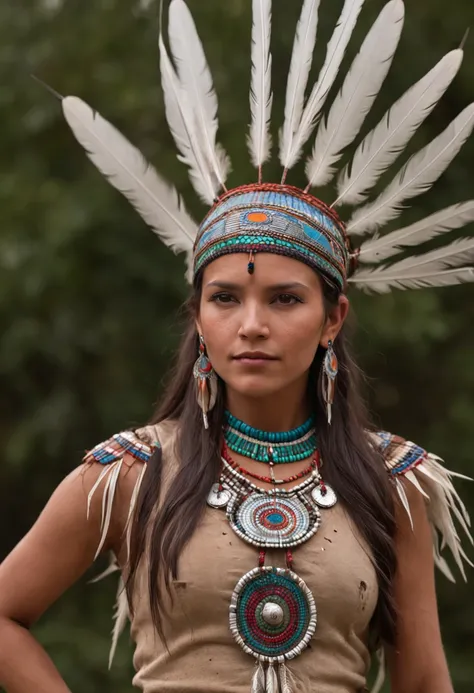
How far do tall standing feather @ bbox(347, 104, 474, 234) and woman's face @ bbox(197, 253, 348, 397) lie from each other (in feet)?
1.32

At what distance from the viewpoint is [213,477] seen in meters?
3.02

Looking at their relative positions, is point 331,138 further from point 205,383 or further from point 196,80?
point 205,383

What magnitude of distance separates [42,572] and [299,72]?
142 cm

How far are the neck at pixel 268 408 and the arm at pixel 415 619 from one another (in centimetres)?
36

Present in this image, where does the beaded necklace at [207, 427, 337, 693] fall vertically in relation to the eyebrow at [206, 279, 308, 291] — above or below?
below

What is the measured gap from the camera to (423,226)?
3.35 m

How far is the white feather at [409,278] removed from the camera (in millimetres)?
3303

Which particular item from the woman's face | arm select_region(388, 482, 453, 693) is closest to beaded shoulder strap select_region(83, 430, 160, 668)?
the woman's face

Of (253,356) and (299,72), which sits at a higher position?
(299,72)

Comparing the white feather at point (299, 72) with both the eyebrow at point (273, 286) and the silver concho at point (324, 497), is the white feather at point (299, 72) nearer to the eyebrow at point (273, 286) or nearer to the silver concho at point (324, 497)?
the eyebrow at point (273, 286)

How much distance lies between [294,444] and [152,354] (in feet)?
7.82

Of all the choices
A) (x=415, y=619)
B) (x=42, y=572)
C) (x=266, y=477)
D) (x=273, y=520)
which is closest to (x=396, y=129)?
(x=266, y=477)

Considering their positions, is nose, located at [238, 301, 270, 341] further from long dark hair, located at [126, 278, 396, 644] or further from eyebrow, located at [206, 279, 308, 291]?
long dark hair, located at [126, 278, 396, 644]

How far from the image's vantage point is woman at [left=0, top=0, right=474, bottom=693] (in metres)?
2.90
